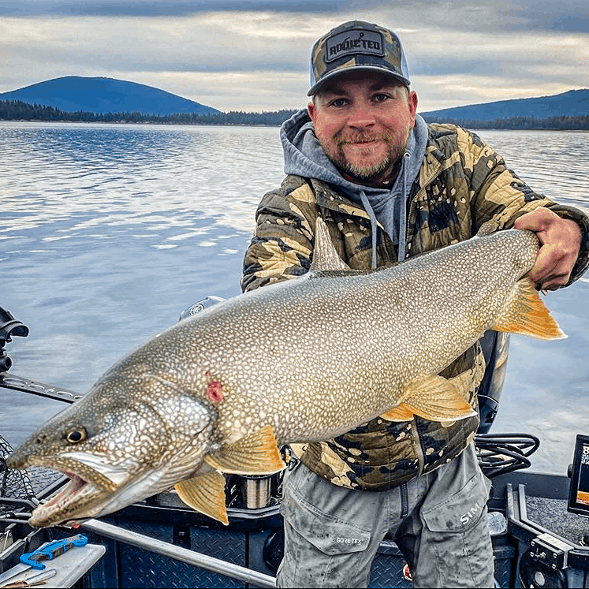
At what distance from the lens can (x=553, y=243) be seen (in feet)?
8.43

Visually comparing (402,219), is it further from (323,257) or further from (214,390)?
(214,390)

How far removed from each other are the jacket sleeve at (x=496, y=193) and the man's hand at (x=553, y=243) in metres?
0.07

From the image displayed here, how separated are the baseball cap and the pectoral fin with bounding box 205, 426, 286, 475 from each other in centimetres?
148

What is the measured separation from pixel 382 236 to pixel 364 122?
45 centimetres

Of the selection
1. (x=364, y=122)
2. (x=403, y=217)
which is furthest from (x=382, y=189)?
(x=364, y=122)

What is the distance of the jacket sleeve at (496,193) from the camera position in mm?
2746

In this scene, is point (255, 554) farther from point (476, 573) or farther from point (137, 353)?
point (137, 353)

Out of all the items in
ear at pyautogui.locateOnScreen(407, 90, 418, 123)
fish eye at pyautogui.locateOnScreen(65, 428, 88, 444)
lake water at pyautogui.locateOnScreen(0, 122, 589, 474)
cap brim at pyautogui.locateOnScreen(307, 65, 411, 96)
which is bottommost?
lake water at pyautogui.locateOnScreen(0, 122, 589, 474)

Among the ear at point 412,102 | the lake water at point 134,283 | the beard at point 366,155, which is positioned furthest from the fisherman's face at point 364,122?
the lake water at point 134,283

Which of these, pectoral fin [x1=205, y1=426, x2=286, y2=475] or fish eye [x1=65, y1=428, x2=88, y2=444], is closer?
fish eye [x1=65, y1=428, x2=88, y2=444]

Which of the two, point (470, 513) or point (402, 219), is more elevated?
point (402, 219)

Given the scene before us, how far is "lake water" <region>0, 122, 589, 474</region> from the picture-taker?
9125 millimetres

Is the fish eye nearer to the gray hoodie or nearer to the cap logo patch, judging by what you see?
the gray hoodie

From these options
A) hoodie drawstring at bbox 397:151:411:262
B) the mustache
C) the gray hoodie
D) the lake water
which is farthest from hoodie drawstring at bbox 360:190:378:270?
the lake water
